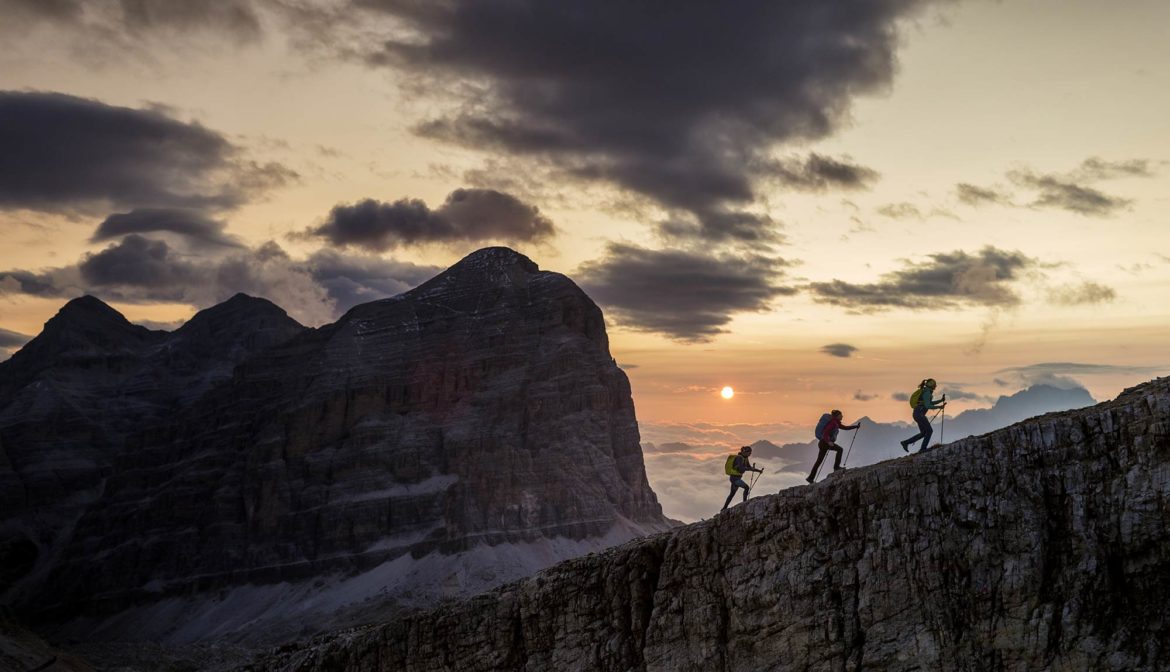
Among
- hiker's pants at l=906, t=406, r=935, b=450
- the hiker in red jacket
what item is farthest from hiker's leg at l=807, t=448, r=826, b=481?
hiker's pants at l=906, t=406, r=935, b=450

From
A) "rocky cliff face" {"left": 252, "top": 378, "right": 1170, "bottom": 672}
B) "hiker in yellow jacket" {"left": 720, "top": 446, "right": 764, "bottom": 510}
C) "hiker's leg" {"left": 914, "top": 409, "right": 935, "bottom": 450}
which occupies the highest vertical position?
"hiker's leg" {"left": 914, "top": 409, "right": 935, "bottom": 450}

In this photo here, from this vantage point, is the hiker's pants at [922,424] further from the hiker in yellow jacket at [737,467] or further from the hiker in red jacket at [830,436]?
the hiker in yellow jacket at [737,467]

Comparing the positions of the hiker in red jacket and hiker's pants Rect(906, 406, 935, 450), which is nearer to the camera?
hiker's pants Rect(906, 406, 935, 450)

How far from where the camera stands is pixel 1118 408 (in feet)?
118

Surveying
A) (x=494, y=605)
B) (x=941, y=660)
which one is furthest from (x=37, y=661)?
(x=941, y=660)

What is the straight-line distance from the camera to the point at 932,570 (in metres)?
37.3

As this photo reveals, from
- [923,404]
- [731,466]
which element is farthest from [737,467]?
[923,404]

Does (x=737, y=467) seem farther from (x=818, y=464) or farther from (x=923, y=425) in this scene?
(x=923, y=425)

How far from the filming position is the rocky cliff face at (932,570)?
113 ft

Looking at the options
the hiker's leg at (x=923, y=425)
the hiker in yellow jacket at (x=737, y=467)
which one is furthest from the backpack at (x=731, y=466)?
the hiker's leg at (x=923, y=425)

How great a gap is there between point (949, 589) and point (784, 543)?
19.0 feet

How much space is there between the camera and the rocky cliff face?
34594 mm

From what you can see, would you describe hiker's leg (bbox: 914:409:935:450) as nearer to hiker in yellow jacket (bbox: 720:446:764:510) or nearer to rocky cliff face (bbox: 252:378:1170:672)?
rocky cliff face (bbox: 252:378:1170:672)

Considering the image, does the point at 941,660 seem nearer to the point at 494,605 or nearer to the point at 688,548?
the point at 688,548
